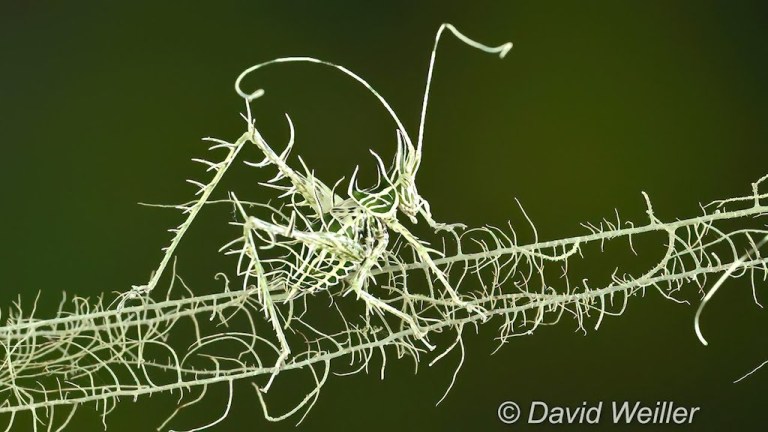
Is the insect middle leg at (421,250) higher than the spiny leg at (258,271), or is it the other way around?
the insect middle leg at (421,250)

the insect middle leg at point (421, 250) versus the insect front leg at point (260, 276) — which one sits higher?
the insect middle leg at point (421, 250)

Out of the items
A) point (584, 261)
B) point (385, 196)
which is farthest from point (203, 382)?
point (584, 261)

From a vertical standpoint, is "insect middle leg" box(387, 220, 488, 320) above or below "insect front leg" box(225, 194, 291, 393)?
above

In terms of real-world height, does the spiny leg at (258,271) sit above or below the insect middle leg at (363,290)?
below

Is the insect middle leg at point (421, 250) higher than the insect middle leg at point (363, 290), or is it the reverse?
the insect middle leg at point (421, 250)

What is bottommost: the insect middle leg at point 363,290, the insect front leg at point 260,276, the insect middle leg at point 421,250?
the insect front leg at point 260,276

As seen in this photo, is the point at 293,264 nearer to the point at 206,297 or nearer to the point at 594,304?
the point at 206,297

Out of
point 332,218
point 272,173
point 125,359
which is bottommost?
point 125,359

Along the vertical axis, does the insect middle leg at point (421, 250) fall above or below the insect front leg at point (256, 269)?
above

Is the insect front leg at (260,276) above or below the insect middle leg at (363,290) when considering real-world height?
below

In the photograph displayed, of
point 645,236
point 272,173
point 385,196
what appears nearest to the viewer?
point 385,196

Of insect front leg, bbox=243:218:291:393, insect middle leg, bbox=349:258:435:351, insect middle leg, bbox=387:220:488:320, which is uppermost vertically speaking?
insect middle leg, bbox=387:220:488:320
